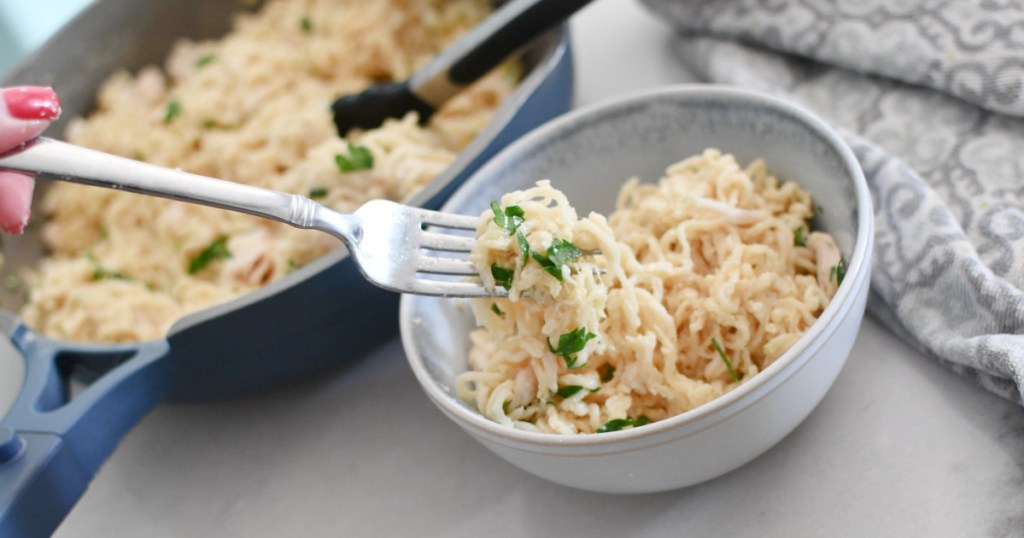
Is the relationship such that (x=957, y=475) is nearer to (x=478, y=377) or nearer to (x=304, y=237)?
(x=478, y=377)

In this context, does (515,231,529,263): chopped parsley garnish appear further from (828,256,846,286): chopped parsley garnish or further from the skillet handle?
the skillet handle

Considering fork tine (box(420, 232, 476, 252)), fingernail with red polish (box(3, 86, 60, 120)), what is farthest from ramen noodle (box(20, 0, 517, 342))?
fingernail with red polish (box(3, 86, 60, 120))

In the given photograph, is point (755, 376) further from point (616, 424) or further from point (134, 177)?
point (134, 177)

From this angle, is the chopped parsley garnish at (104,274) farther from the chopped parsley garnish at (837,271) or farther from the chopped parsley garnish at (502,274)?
the chopped parsley garnish at (837,271)

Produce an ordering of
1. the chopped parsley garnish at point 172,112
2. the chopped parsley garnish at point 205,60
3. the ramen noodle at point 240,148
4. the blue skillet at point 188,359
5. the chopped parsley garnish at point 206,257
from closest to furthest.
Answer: the blue skillet at point 188,359 < the ramen noodle at point 240,148 < the chopped parsley garnish at point 206,257 < the chopped parsley garnish at point 172,112 < the chopped parsley garnish at point 205,60

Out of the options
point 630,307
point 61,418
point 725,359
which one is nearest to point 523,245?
point 630,307

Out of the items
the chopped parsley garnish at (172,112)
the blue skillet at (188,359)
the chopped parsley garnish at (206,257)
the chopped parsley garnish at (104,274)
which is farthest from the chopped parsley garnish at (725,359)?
the chopped parsley garnish at (172,112)
